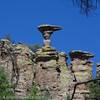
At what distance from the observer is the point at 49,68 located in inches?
885

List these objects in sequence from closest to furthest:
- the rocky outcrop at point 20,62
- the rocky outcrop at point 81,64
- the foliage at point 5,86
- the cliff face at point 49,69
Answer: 1. the foliage at point 5,86
2. the rocky outcrop at point 20,62
3. the cliff face at point 49,69
4. the rocky outcrop at point 81,64

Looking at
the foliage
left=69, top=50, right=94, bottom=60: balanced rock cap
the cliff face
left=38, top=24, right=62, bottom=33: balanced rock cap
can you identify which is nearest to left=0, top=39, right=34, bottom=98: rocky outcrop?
the cliff face

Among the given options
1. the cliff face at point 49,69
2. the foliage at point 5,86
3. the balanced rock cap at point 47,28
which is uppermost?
the balanced rock cap at point 47,28

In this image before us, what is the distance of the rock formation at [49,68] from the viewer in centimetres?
2123

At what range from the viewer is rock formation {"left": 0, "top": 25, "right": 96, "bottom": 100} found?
21234 millimetres

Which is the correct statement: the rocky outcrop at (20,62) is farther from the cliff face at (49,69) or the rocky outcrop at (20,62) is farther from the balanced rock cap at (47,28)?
the balanced rock cap at (47,28)

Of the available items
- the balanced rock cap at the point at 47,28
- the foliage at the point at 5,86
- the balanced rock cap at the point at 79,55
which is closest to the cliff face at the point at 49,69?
the balanced rock cap at the point at 79,55

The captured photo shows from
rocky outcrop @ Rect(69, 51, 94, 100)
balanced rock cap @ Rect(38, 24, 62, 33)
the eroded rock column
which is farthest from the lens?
rocky outcrop @ Rect(69, 51, 94, 100)

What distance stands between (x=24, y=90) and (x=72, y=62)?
323cm

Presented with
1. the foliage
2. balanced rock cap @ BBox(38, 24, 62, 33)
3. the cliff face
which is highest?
balanced rock cap @ BBox(38, 24, 62, 33)

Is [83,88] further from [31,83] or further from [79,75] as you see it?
[31,83]

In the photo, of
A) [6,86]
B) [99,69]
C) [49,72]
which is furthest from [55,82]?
[6,86]

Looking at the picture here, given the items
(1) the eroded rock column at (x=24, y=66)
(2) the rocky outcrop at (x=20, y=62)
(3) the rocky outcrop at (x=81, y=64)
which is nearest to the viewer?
(2) the rocky outcrop at (x=20, y=62)

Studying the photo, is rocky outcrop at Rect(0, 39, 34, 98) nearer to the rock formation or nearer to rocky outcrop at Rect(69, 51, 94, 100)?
the rock formation
